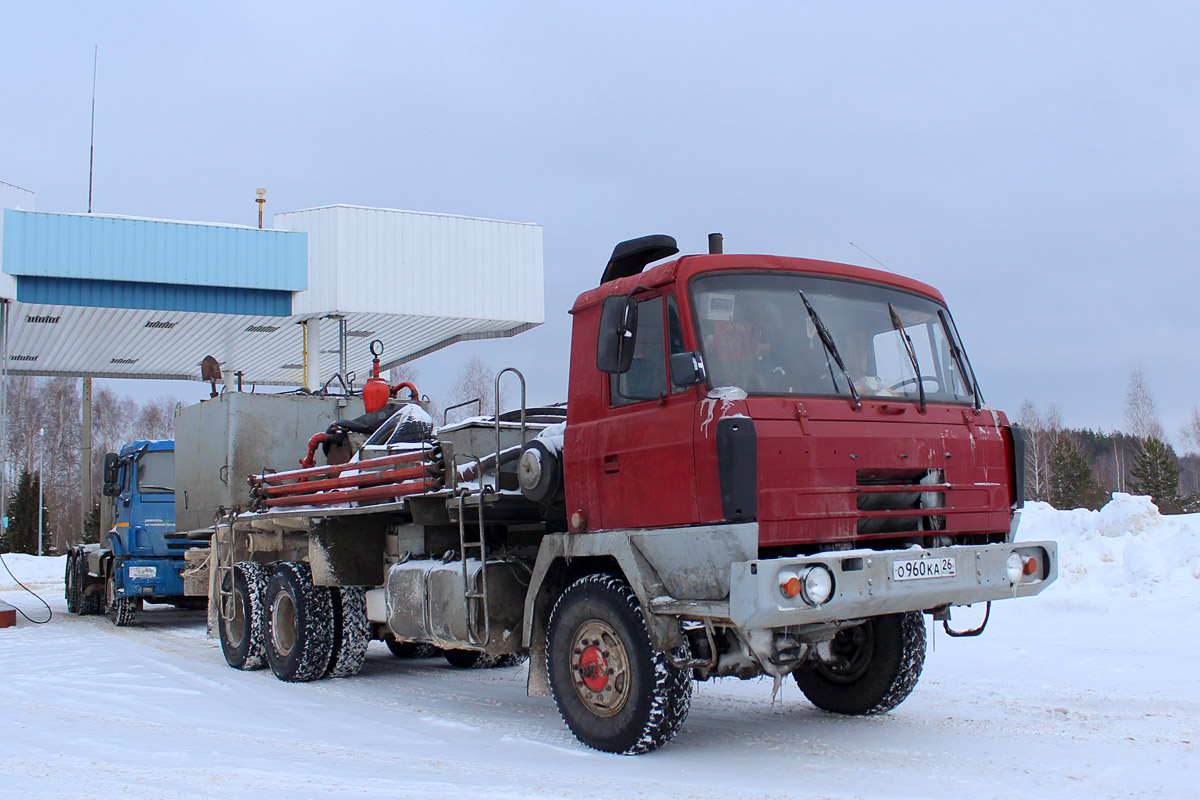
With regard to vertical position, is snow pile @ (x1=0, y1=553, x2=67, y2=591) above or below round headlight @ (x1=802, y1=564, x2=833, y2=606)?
below

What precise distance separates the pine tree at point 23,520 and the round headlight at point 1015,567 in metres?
46.6

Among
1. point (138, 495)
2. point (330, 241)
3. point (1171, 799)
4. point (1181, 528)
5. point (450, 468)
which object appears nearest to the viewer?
point (1171, 799)

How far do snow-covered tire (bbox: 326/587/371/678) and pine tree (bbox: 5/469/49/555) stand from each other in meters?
41.2

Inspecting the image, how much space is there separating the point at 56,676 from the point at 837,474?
25.4 feet

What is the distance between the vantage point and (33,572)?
30.7 m

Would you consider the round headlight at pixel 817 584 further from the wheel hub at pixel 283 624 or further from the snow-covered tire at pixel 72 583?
the snow-covered tire at pixel 72 583

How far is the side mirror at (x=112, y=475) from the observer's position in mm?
15742

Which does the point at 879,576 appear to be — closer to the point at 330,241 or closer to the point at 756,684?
the point at 756,684

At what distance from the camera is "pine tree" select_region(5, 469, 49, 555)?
4437 centimetres

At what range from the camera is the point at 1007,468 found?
20.8 feet

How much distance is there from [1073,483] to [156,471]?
3819 cm

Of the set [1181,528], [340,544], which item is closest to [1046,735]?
[340,544]

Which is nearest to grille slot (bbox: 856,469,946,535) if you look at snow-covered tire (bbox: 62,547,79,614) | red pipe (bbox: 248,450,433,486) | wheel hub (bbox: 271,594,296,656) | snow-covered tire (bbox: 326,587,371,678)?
red pipe (bbox: 248,450,433,486)

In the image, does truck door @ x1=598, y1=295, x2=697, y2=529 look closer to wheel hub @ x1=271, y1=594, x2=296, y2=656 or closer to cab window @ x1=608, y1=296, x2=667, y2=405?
cab window @ x1=608, y1=296, x2=667, y2=405
